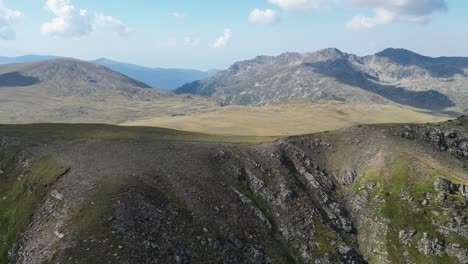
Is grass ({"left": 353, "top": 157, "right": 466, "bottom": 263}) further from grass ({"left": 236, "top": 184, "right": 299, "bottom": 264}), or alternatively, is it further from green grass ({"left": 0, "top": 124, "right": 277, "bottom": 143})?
green grass ({"left": 0, "top": 124, "right": 277, "bottom": 143})

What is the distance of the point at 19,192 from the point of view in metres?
69.1

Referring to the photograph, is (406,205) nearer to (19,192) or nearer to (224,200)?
(224,200)

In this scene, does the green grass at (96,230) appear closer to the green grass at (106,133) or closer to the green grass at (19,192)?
the green grass at (19,192)

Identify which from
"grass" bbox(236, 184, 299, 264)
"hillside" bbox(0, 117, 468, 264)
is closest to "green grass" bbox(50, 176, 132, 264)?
"hillside" bbox(0, 117, 468, 264)

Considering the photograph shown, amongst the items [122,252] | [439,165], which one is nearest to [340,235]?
[439,165]

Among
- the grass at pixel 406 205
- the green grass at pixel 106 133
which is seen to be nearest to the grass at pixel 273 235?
the grass at pixel 406 205

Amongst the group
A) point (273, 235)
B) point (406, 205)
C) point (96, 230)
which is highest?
point (96, 230)

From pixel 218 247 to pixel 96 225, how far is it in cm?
1891

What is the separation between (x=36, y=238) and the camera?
58.0 metres

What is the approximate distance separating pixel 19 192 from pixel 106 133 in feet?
90.5

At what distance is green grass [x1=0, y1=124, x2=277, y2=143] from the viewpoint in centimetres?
8781

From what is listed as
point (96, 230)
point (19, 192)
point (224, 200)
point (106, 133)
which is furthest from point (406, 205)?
point (19, 192)

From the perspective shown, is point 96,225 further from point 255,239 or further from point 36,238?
point 255,239

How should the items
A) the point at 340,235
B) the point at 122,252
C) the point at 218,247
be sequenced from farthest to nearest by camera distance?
the point at 340,235 → the point at 218,247 → the point at 122,252
